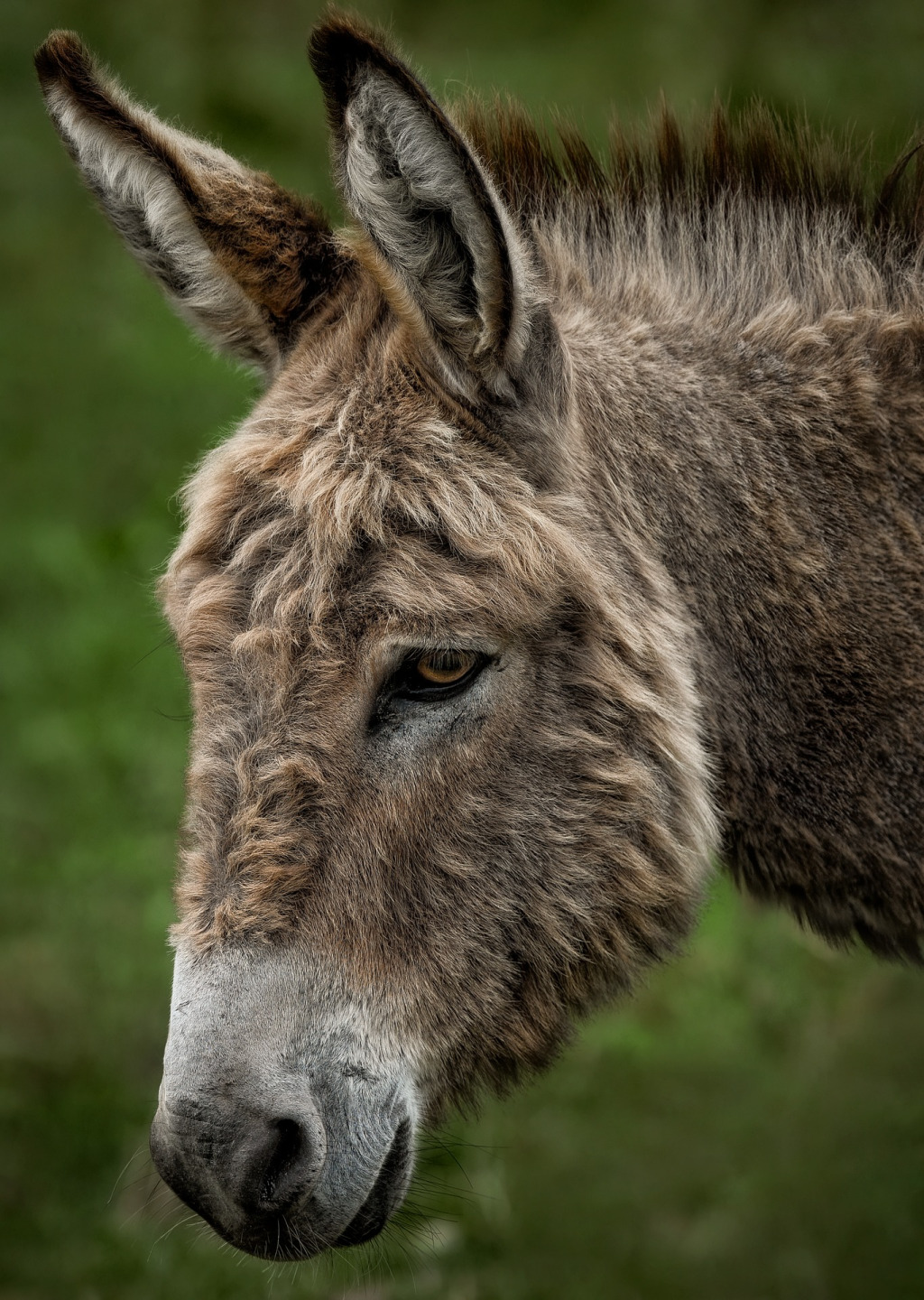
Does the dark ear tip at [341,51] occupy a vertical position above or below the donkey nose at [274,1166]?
above

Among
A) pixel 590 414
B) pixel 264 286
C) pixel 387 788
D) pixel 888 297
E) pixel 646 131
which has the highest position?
pixel 646 131

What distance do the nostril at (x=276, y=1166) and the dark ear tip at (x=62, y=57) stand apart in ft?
8.53

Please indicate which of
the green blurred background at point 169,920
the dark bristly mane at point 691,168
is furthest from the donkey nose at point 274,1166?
the dark bristly mane at point 691,168

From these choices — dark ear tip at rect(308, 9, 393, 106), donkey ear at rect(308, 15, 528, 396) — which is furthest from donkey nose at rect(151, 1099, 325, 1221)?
dark ear tip at rect(308, 9, 393, 106)

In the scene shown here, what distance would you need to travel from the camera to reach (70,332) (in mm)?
10836

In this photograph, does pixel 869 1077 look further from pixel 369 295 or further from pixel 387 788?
pixel 369 295

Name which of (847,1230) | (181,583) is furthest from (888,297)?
(847,1230)

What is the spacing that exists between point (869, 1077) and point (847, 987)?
3.65ft

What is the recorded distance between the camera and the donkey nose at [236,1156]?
246cm

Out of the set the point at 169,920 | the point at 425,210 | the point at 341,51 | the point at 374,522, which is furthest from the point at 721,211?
the point at 169,920

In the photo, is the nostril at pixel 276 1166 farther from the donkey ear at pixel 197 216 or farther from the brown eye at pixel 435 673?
the donkey ear at pixel 197 216

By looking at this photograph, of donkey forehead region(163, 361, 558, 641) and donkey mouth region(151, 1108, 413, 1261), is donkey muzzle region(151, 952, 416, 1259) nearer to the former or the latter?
donkey mouth region(151, 1108, 413, 1261)

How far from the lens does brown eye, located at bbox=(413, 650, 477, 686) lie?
105 inches

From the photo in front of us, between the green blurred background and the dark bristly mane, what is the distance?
0.26m
